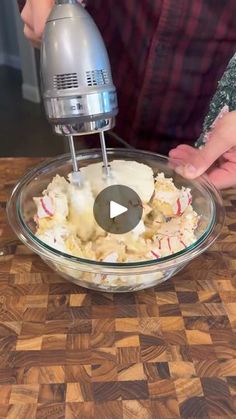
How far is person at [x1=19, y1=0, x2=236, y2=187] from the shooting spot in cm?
65

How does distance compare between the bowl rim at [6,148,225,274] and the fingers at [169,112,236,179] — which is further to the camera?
the fingers at [169,112,236,179]

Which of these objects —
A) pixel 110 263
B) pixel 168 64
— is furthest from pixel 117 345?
pixel 168 64

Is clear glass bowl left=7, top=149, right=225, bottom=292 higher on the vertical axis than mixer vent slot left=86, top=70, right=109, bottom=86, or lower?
lower

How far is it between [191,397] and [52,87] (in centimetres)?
30

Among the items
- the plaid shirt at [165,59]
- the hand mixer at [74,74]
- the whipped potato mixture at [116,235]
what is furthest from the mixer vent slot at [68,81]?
the plaid shirt at [165,59]

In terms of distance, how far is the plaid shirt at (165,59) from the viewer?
675 millimetres

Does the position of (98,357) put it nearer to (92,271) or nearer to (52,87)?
(92,271)

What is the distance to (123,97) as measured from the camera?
780mm

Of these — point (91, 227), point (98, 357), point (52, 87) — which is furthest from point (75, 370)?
point (52, 87)

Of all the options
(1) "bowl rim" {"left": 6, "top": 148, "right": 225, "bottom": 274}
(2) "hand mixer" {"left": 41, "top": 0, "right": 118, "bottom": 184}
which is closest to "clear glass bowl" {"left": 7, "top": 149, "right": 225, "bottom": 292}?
(1) "bowl rim" {"left": 6, "top": 148, "right": 225, "bottom": 274}
